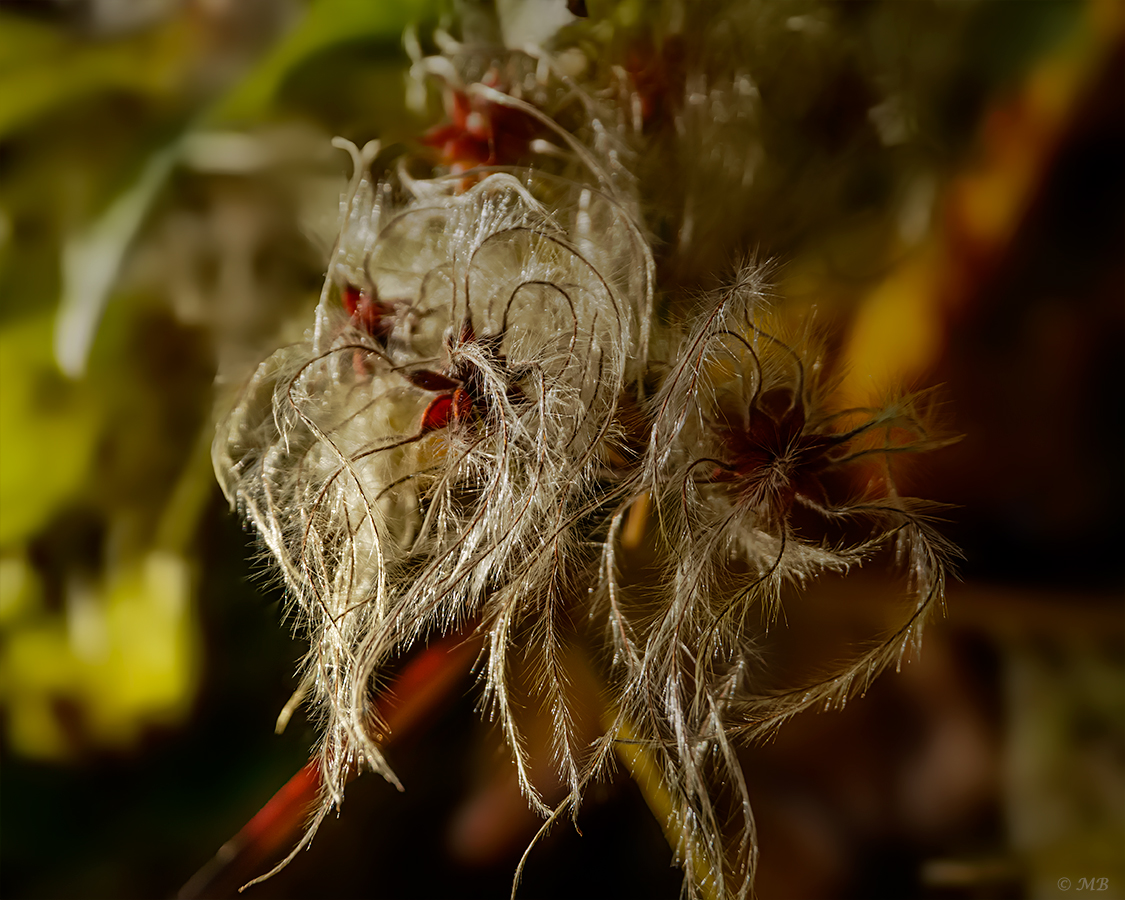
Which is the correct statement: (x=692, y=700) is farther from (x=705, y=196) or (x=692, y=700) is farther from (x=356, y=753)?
(x=705, y=196)

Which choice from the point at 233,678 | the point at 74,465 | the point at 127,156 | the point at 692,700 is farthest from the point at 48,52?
the point at 692,700

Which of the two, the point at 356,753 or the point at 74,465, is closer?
the point at 356,753

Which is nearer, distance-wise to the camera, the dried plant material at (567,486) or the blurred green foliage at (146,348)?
the dried plant material at (567,486)

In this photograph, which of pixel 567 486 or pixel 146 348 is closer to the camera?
pixel 567 486

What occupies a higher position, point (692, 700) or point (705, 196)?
point (705, 196)

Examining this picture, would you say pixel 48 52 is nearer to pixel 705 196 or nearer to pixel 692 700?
pixel 705 196

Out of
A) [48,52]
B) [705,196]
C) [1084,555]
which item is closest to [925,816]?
[1084,555]

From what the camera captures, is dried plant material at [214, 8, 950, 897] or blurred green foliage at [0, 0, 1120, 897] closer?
dried plant material at [214, 8, 950, 897]

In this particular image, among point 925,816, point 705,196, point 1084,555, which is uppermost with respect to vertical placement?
point 705,196

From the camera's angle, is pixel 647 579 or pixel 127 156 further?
pixel 127 156
